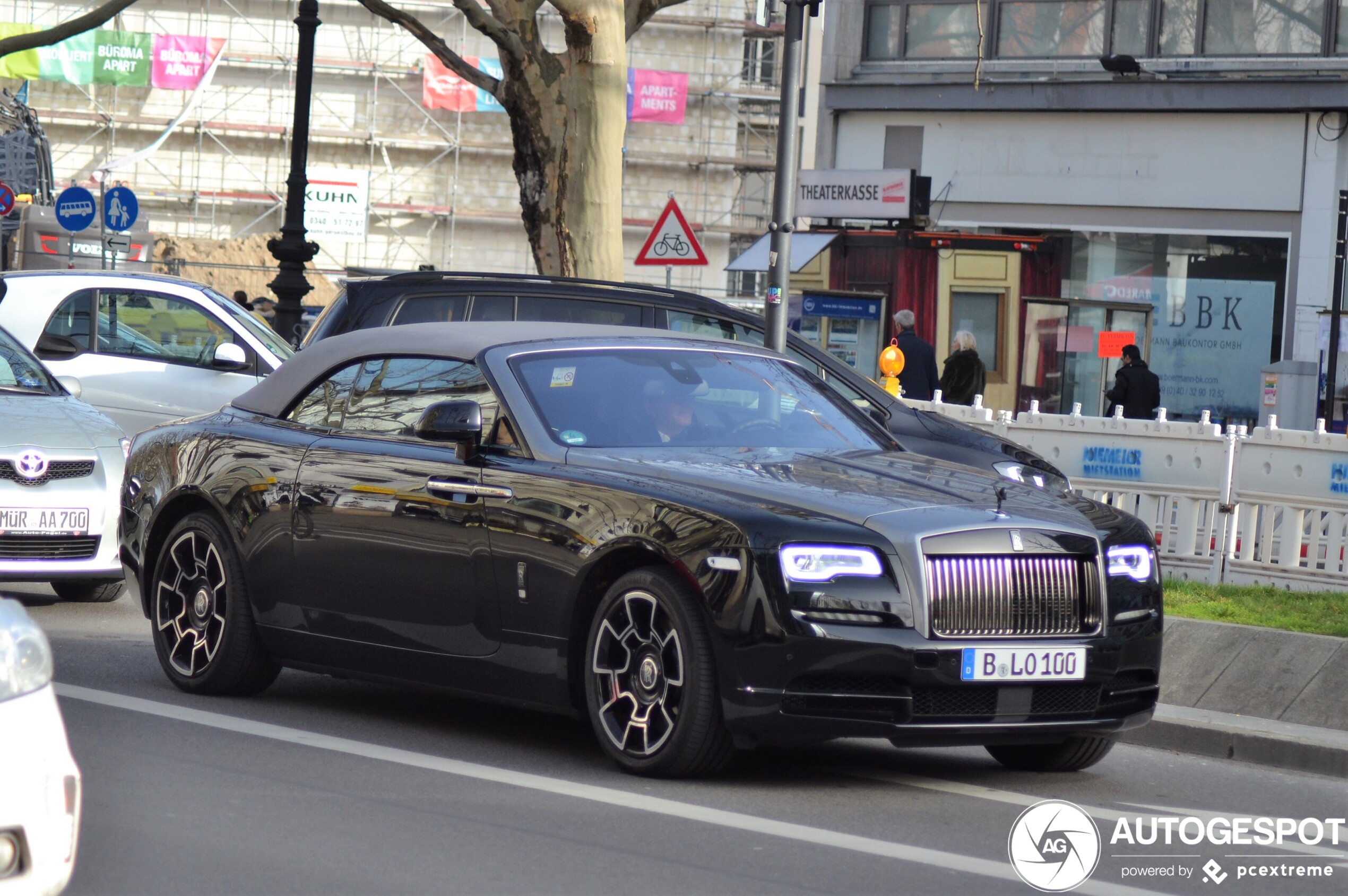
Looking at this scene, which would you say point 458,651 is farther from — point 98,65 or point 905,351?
point 98,65

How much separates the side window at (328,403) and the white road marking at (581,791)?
47.8 inches

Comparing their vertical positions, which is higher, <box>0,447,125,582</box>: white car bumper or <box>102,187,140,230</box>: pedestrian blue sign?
<box>102,187,140,230</box>: pedestrian blue sign

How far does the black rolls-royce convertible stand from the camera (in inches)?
243

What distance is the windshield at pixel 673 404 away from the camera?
7.15 m

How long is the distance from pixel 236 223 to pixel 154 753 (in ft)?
169

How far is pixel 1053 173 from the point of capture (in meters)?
25.9

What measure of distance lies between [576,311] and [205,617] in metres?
3.32

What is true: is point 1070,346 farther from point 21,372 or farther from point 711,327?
point 21,372

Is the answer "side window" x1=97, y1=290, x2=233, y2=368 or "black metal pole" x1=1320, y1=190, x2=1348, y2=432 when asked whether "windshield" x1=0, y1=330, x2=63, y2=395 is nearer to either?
"side window" x1=97, y1=290, x2=233, y2=368

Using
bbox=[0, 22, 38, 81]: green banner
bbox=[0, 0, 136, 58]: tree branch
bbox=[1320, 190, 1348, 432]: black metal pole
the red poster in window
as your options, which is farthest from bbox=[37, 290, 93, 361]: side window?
bbox=[0, 22, 38, 81]: green banner

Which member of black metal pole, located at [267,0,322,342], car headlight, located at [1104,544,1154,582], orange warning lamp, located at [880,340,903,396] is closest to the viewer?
car headlight, located at [1104,544,1154,582]

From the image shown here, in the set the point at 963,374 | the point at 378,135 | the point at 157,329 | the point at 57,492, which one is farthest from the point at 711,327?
the point at 378,135

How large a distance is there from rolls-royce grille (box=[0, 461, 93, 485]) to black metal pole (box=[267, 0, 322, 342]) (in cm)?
966

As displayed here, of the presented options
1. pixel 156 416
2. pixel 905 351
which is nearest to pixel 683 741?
pixel 156 416
